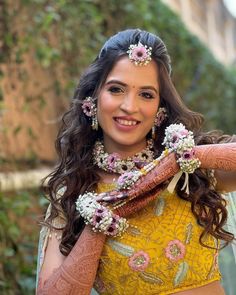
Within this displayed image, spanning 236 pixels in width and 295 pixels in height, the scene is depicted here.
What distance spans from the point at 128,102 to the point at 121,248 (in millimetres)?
438

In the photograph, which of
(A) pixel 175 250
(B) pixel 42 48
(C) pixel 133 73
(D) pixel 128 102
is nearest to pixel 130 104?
(D) pixel 128 102

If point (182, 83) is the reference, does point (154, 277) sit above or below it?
above

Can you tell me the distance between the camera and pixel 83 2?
15.7 feet

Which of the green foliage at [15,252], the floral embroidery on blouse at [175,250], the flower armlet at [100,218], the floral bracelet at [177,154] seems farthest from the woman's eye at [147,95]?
the green foliage at [15,252]

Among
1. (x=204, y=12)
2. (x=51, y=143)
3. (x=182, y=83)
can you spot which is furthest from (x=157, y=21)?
(x=204, y=12)

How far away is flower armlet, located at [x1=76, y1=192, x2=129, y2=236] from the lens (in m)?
1.89

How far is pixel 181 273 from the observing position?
1.95 metres

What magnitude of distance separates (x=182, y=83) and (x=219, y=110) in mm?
1464

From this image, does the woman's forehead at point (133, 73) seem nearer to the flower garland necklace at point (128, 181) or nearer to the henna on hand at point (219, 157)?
the flower garland necklace at point (128, 181)

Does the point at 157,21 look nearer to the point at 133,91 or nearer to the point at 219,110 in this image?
the point at 219,110

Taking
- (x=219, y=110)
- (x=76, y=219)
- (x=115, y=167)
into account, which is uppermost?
(x=115, y=167)

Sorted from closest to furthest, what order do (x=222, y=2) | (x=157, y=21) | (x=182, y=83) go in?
(x=157, y=21), (x=182, y=83), (x=222, y=2)

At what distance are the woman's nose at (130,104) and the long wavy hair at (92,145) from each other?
13 cm

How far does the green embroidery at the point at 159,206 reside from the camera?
2014 millimetres
